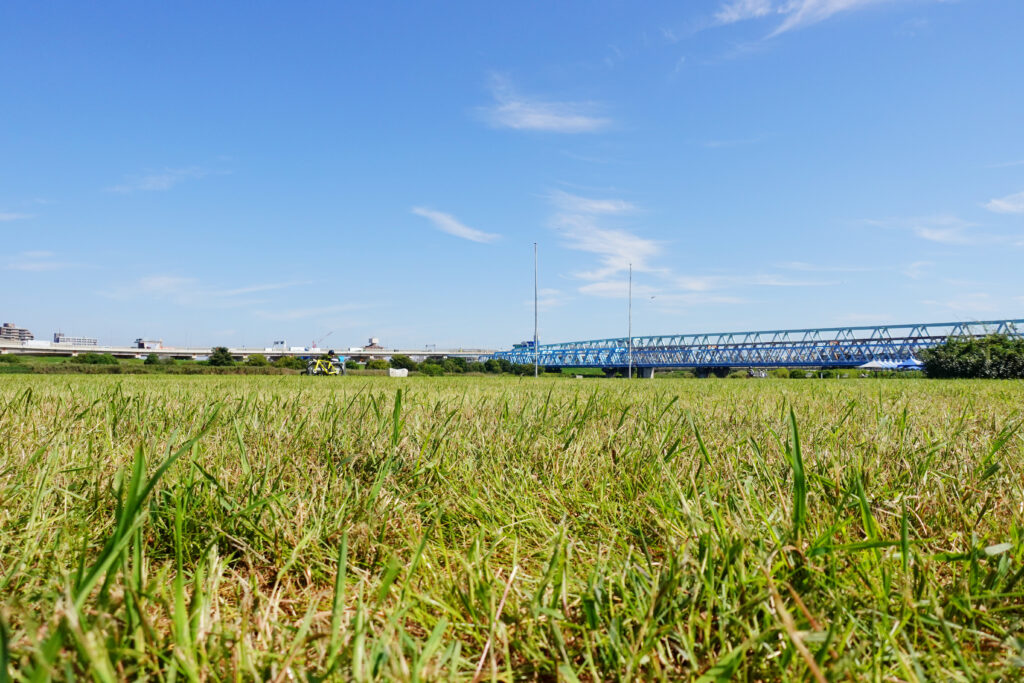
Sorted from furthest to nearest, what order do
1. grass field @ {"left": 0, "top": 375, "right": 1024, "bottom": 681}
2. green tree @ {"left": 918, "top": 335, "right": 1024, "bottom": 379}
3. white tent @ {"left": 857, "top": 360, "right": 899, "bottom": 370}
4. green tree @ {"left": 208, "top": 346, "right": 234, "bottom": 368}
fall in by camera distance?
white tent @ {"left": 857, "top": 360, "right": 899, "bottom": 370} → green tree @ {"left": 208, "top": 346, "right": 234, "bottom": 368} → green tree @ {"left": 918, "top": 335, "right": 1024, "bottom": 379} → grass field @ {"left": 0, "top": 375, "right": 1024, "bottom": 681}

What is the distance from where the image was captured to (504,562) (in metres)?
1.58


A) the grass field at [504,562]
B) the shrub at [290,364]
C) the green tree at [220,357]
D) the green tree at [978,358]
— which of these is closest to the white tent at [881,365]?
the green tree at [978,358]

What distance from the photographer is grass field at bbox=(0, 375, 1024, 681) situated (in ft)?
3.13

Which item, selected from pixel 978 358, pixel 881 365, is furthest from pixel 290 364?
pixel 881 365

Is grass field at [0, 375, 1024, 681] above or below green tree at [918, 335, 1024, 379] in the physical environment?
below

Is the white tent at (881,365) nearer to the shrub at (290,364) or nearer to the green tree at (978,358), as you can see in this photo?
the green tree at (978,358)

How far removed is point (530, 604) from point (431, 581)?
0.27m

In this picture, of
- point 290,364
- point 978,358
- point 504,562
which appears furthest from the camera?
point 290,364

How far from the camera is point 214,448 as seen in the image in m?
2.43

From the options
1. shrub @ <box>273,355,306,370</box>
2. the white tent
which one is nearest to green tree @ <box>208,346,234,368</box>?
shrub @ <box>273,355,306,370</box>

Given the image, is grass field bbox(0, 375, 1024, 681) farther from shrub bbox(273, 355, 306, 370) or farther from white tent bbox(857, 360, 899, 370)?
white tent bbox(857, 360, 899, 370)

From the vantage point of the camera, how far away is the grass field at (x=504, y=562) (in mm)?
955

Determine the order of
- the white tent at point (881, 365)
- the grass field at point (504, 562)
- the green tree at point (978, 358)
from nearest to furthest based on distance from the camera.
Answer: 1. the grass field at point (504, 562)
2. the green tree at point (978, 358)
3. the white tent at point (881, 365)

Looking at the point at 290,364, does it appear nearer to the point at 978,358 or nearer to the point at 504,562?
the point at 978,358
